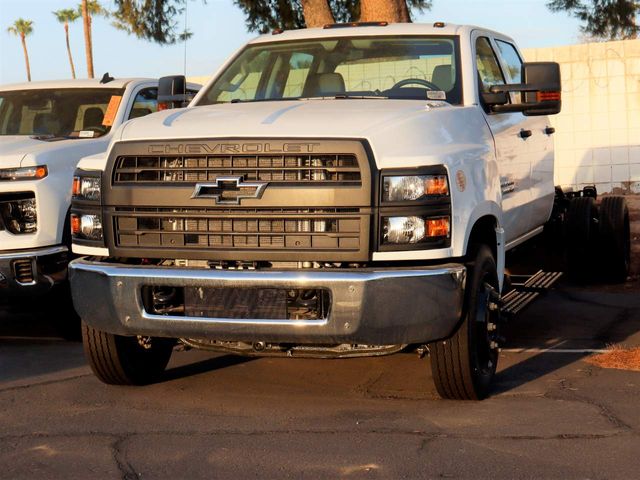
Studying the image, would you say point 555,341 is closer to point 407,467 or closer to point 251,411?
point 251,411

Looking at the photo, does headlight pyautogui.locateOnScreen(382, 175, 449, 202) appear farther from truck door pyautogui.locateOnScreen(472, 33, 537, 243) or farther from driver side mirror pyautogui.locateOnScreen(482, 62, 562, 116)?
driver side mirror pyautogui.locateOnScreen(482, 62, 562, 116)

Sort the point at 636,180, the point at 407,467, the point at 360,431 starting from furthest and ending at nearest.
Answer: the point at 636,180, the point at 360,431, the point at 407,467

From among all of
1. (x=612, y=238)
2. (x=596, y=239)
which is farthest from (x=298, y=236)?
(x=612, y=238)

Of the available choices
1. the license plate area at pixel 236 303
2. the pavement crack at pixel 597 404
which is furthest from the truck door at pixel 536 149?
the license plate area at pixel 236 303

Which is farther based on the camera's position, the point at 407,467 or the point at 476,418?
the point at 476,418

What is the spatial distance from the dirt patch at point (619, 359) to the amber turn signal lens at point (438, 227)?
1.93 metres

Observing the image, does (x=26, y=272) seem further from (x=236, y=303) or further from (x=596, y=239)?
(x=596, y=239)

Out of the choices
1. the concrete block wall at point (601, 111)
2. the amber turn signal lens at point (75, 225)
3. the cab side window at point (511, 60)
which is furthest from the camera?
the concrete block wall at point (601, 111)

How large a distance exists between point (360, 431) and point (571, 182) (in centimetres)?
1371

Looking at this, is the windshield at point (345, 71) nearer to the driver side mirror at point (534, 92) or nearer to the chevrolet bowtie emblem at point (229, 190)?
the driver side mirror at point (534, 92)

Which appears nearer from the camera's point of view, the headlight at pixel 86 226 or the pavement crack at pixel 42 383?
the headlight at pixel 86 226

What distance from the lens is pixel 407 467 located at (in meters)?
4.88

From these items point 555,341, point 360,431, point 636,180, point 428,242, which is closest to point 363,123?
point 428,242

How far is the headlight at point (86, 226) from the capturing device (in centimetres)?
607
